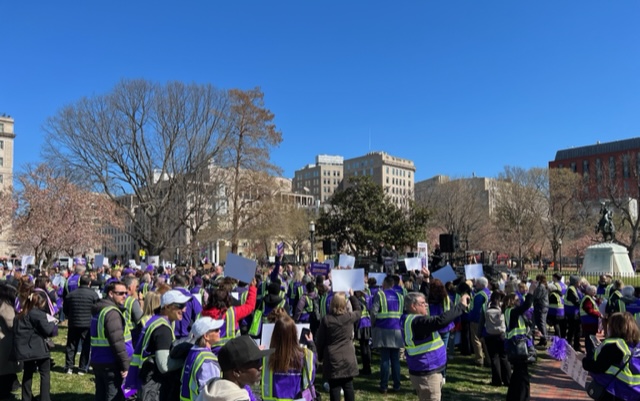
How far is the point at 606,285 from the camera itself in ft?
43.0

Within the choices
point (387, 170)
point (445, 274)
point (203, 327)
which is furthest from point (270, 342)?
point (387, 170)

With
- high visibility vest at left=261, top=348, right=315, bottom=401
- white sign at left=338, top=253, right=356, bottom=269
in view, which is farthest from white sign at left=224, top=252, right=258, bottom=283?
white sign at left=338, top=253, right=356, bottom=269

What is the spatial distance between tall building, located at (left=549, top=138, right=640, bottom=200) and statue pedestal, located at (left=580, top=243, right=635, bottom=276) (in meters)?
21.9

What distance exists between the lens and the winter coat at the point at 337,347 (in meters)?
6.49

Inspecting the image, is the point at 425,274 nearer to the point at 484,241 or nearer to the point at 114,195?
the point at 114,195

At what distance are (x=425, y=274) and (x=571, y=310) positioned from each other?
345cm

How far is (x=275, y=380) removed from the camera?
4723 mm

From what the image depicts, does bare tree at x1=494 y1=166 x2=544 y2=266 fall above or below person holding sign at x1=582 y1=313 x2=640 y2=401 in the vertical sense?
above

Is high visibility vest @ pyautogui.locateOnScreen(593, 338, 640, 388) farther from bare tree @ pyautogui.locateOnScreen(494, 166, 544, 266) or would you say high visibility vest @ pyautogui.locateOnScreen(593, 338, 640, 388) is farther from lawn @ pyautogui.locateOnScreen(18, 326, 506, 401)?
bare tree @ pyautogui.locateOnScreen(494, 166, 544, 266)

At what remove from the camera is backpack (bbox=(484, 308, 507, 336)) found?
30.5 feet

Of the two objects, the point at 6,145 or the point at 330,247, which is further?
the point at 6,145

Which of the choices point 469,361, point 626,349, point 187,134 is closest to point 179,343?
point 626,349

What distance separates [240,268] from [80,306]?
3248mm

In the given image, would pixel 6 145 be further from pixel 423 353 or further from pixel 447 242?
pixel 423 353
